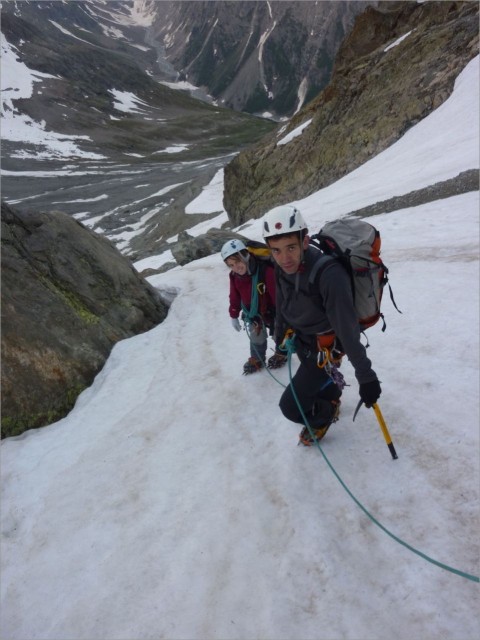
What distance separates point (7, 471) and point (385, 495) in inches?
211

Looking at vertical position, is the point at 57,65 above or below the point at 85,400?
above

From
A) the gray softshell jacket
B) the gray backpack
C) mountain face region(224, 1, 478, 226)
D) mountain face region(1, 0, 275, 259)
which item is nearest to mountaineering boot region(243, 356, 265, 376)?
the gray softshell jacket

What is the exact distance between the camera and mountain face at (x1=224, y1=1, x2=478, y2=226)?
24.8 meters

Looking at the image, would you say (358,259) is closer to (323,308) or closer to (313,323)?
(323,308)

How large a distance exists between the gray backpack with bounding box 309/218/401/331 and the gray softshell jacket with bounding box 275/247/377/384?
102 millimetres

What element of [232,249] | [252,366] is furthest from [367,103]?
[232,249]

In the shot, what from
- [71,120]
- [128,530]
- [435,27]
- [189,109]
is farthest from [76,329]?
[189,109]

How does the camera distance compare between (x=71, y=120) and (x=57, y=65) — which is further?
(x=57, y=65)

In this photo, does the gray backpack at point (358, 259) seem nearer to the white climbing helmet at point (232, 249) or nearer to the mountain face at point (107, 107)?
the white climbing helmet at point (232, 249)

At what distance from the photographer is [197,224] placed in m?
41.3

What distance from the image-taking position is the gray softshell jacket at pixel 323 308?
3.77m

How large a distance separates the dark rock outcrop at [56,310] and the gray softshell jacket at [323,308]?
16.4ft

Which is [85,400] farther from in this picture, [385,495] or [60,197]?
[60,197]

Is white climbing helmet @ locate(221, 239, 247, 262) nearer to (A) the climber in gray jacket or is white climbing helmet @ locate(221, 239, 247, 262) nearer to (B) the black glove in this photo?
(A) the climber in gray jacket
